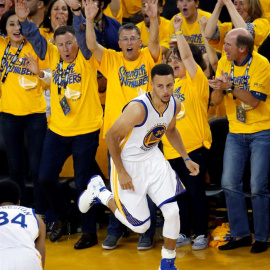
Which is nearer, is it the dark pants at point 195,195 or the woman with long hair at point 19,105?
the dark pants at point 195,195

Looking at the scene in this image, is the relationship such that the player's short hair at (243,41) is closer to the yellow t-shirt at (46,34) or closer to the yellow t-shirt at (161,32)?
the yellow t-shirt at (161,32)

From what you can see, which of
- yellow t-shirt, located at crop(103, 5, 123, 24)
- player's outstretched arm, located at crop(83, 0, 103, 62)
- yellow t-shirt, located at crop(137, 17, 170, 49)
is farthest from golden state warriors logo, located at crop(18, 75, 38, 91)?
yellow t-shirt, located at crop(137, 17, 170, 49)

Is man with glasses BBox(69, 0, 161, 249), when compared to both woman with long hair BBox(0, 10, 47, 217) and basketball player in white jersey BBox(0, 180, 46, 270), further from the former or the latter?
basketball player in white jersey BBox(0, 180, 46, 270)

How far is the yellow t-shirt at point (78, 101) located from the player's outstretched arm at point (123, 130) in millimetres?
1412

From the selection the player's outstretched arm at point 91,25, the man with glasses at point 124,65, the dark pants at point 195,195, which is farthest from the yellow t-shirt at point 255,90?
the player's outstretched arm at point 91,25

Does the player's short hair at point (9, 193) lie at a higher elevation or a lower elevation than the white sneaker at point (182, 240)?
higher

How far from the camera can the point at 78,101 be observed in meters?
8.55

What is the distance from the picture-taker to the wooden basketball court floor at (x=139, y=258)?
25.7 ft

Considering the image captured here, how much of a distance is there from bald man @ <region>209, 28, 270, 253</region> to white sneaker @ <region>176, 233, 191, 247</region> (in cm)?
43

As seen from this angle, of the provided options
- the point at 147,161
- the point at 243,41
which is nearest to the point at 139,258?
the point at 147,161

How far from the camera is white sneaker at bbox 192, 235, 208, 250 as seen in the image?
27.6 feet

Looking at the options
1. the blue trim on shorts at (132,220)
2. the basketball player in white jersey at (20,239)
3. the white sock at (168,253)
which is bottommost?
the white sock at (168,253)

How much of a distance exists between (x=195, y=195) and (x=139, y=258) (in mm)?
947

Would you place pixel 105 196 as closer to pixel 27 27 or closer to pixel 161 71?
pixel 161 71
